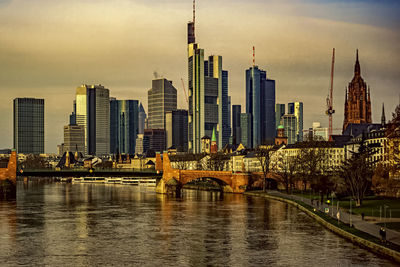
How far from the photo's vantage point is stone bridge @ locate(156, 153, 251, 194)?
538ft

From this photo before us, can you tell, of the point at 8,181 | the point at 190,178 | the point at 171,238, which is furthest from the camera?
the point at 190,178

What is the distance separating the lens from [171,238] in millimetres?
78625

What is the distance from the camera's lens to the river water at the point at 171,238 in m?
64.1

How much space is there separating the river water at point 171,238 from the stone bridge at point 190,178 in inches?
1671

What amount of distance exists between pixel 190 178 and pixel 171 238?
88389 mm

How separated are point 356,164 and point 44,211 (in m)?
60.4

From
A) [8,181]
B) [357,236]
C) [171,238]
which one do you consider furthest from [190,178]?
[357,236]

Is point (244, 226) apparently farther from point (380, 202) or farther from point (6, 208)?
point (6, 208)

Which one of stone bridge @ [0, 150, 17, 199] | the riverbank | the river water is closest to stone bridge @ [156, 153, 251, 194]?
stone bridge @ [0, 150, 17, 199]

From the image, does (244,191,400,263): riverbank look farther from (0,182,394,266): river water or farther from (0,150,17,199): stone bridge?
(0,150,17,199): stone bridge

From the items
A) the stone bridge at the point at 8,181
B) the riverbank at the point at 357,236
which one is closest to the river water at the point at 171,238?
the riverbank at the point at 357,236

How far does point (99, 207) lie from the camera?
408 ft

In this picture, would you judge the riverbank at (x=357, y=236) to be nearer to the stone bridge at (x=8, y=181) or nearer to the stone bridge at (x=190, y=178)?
the stone bridge at (x=190, y=178)

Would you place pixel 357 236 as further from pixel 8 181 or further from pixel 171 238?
pixel 8 181
